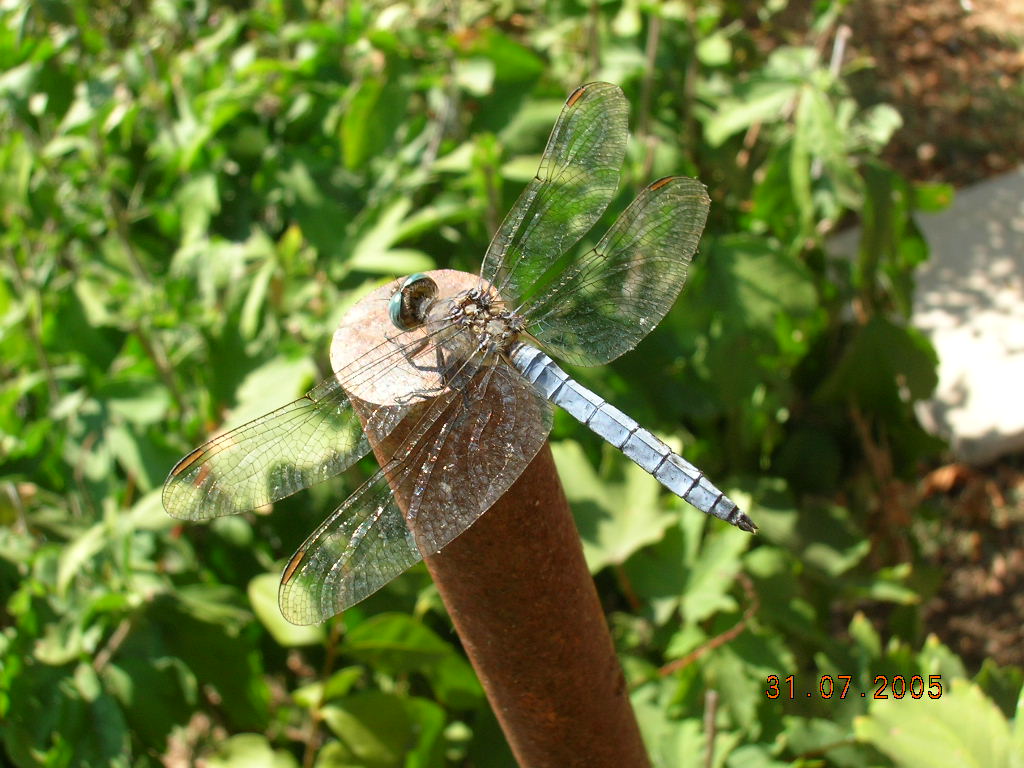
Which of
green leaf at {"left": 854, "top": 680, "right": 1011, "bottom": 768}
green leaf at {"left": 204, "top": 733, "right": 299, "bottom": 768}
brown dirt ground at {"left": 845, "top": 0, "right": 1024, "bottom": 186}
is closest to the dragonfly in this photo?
green leaf at {"left": 854, "top": 680, "right": 1011, "bottom": 768}

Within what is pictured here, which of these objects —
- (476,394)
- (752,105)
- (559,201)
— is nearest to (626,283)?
Result: (559,201)

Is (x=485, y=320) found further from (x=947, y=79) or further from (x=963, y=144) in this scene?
(x=947, y=79)

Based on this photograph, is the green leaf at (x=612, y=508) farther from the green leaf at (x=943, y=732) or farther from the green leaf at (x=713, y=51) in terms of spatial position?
the green leaf at (x=713, y=51)

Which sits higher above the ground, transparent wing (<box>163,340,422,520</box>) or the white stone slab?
transparent wing (<box>163,340,422,520</box>)

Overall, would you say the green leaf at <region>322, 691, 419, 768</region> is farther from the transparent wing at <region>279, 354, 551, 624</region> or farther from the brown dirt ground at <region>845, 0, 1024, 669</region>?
the brown dirt ground at <region>845, 0, 1024, 669</region>

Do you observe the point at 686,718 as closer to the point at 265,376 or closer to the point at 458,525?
the point at 458,525

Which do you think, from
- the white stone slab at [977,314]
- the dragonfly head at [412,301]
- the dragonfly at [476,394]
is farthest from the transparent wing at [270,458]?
the white stone slab at [977,314]

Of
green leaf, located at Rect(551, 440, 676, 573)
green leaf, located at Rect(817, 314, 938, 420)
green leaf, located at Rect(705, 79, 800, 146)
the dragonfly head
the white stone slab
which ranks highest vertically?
the dragonfly head
